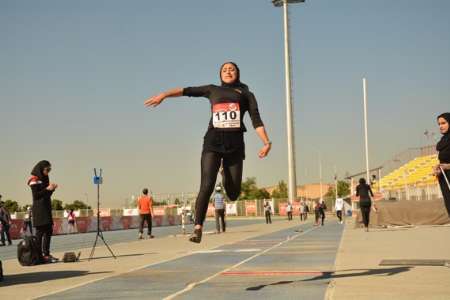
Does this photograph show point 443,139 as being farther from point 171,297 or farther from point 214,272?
point 171,297

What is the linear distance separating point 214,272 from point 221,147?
251cm

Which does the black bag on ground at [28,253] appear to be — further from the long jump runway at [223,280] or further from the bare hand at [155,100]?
the bare hand at [155,100]

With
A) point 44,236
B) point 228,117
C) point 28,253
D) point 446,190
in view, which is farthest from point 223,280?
point 44,236

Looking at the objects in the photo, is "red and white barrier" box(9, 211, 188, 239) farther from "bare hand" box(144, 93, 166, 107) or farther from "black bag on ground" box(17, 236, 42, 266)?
"bare hand" box(144, 93, 166, 107)

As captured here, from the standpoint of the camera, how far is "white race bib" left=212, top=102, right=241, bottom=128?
800 cm

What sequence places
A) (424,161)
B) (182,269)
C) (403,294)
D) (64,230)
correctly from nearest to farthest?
(403,294)
(182,269)
(64,230)
(424,161)

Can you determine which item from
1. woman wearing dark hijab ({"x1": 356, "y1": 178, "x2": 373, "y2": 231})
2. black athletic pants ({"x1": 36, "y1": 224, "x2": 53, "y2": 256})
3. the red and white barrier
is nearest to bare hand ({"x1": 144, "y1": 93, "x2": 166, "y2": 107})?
black athletic pants ({"x1": 36, "y1": 224, "x2": 53, "y2": 256})

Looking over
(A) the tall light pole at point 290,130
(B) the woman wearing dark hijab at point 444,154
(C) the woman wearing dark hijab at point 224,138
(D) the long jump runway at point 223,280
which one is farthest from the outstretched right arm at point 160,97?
(A) the tall light pole at point 290,130

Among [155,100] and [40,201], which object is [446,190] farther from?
[40,201]

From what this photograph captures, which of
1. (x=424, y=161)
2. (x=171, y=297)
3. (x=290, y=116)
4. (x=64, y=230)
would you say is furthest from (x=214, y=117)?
(x=290, y=116)

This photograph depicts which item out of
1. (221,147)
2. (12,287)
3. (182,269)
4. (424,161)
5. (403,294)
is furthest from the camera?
(424,161)

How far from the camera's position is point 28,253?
41.8 feet

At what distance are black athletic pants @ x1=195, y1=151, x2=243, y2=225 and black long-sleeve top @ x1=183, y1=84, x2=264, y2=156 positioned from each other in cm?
9

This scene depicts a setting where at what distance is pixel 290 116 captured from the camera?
73.4 m
